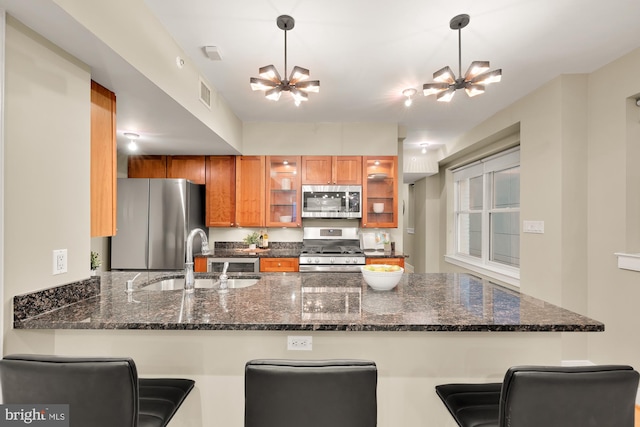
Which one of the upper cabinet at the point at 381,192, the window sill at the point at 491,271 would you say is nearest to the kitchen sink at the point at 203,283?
the upper cabinet at the point at 381,192

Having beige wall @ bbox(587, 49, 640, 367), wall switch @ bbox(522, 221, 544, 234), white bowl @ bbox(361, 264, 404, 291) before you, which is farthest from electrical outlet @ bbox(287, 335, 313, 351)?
wall switch @ bbox(522, 221, 544, 234)

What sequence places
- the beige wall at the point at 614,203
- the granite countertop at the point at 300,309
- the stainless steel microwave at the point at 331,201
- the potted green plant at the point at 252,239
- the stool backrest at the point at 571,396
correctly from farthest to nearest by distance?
the potted green plant at the point at 252,239 → the stainless steel microwave at the point at 331,201 → the beige wall at the point at 614,203 → the granite countertop at the point at 300,309 → the stool backrest at the point at 571,396


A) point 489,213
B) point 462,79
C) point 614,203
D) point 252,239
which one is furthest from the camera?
point 489,213

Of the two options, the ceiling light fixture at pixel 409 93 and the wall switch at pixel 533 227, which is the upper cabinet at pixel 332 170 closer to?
the ceiling light fixture at pixel 409 93

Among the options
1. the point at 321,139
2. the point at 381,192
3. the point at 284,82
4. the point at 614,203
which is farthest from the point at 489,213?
the point at 284,82

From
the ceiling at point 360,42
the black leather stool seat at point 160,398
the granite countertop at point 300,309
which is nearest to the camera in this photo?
the black leather stool seat at point 160,398

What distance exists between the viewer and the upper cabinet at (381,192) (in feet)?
14.0

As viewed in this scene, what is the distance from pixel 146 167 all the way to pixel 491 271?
485 centimetres

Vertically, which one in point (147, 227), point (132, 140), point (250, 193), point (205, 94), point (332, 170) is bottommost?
point (147, 227)

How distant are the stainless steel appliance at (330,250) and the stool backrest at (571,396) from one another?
286 centimetres

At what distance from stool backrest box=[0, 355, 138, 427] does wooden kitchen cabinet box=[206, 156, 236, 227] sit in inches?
132

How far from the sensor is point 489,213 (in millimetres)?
4605

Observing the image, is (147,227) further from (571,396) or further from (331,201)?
(571,396)

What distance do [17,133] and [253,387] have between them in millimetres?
1407
